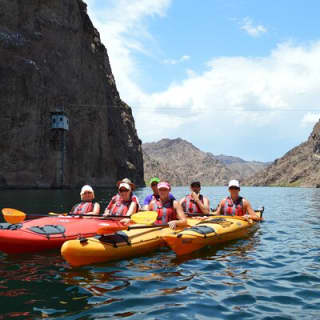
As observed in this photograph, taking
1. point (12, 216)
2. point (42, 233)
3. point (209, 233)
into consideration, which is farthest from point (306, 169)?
point (42, 233)

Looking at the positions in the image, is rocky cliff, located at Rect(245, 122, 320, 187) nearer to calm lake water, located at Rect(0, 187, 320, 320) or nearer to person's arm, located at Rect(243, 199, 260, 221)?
person's arm, located at Rect(243, 199, 260, 221)

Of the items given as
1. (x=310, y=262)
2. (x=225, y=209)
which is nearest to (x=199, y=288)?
(x=310, y=262)

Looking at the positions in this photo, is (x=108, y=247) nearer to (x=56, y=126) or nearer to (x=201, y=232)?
(x=201, y=232)

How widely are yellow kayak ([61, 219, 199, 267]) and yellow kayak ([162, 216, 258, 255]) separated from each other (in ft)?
1.45

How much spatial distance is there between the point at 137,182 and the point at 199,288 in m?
87.9

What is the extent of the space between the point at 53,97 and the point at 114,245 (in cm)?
5675

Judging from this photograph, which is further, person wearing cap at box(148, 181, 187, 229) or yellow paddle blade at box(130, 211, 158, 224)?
person wearing cap at box(148, 181, 187, 229)

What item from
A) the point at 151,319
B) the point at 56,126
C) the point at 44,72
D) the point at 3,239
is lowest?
the point at 151,319

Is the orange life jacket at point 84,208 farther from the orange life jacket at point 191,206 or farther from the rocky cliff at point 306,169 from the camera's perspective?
the rocky cliff at point 306,169

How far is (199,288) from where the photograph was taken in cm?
731

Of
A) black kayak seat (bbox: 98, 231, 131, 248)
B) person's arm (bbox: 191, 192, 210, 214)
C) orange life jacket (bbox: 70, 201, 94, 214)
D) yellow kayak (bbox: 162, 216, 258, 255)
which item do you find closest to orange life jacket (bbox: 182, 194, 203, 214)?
person's arm (bbox: 191, 192, 210, 214)

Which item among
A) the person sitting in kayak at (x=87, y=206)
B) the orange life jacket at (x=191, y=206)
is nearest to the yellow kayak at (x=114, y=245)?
the person sitting in kayak at (x=87, y=206)

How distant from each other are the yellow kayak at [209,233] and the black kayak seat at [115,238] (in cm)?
98

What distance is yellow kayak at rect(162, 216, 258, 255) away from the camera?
973 cm
